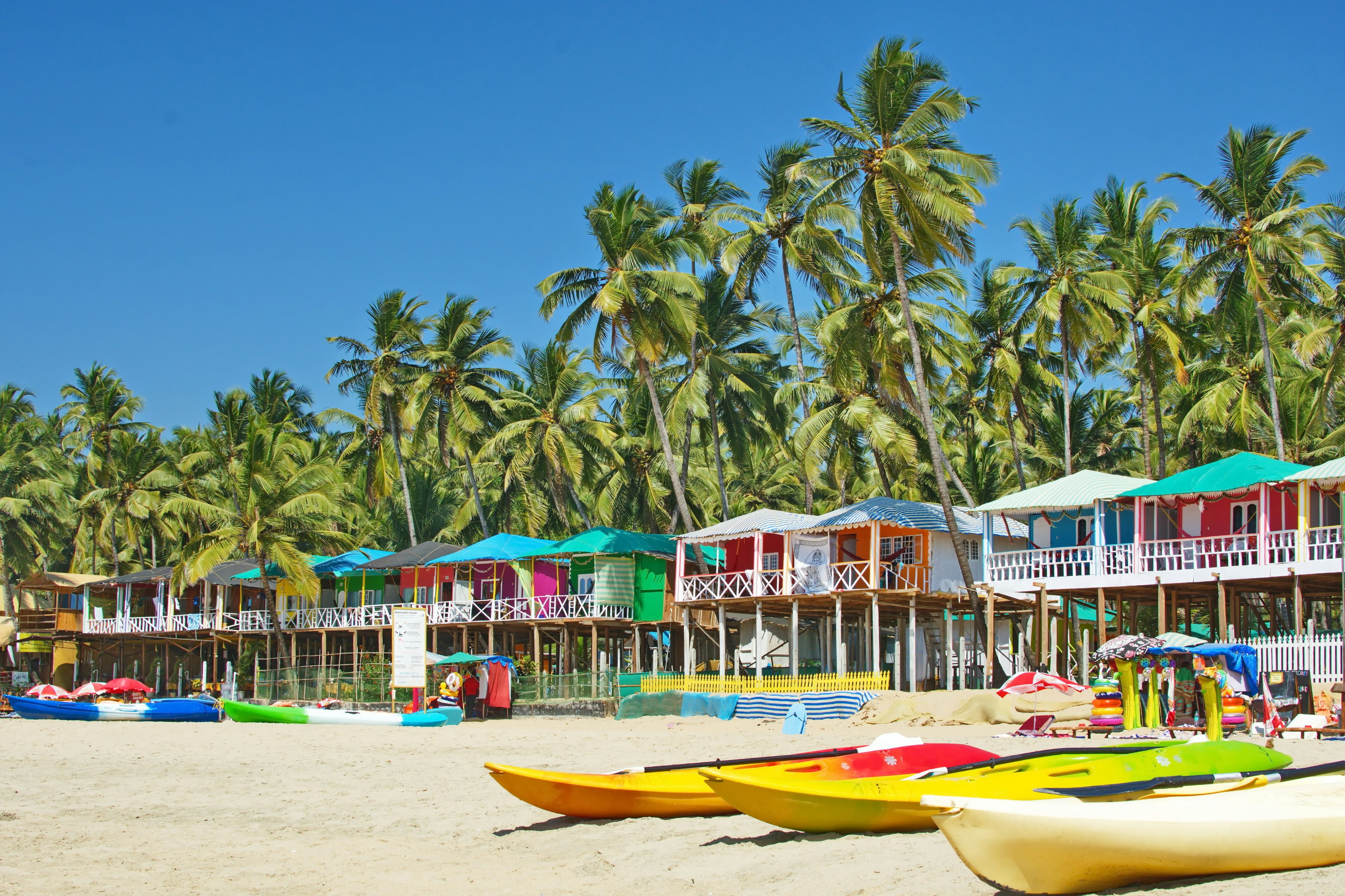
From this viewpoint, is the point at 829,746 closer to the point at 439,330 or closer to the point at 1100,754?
the point at 1100,754

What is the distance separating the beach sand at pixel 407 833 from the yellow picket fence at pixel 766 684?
197 inches

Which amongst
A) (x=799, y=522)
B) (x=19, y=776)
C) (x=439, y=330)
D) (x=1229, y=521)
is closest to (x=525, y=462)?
(x=439, y=330)

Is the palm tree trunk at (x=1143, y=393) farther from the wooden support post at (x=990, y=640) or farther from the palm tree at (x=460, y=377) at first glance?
the palm tree at (x=460, y=377)

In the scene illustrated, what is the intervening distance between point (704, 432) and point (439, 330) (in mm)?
10463

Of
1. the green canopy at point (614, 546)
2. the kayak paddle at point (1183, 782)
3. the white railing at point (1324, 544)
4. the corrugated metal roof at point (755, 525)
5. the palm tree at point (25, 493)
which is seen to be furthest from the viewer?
the palm tree at point (25, 493)

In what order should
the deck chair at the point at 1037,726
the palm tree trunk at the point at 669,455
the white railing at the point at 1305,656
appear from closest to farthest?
the deck chair at the point at 1037,726 < the white railing at the point at 1305,656 < the palm tree trunk at the point at 669,455

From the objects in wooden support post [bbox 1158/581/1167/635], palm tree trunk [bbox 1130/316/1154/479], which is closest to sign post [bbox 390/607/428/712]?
wooden support post [bbox 1158/581/1167/635]

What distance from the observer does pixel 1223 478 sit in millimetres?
Result: 25562

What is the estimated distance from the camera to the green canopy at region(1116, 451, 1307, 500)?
2511cm

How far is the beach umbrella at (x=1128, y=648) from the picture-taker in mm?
18000

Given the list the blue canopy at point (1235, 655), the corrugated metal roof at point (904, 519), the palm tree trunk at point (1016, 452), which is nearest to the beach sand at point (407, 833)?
the blue canopy at point (1235, 655)

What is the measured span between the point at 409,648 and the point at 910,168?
1479 cm

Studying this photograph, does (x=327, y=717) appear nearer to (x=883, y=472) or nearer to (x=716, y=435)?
(x=716, y=435)

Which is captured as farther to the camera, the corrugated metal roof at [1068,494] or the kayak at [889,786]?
the corrugated metal roof at [1068,494]
